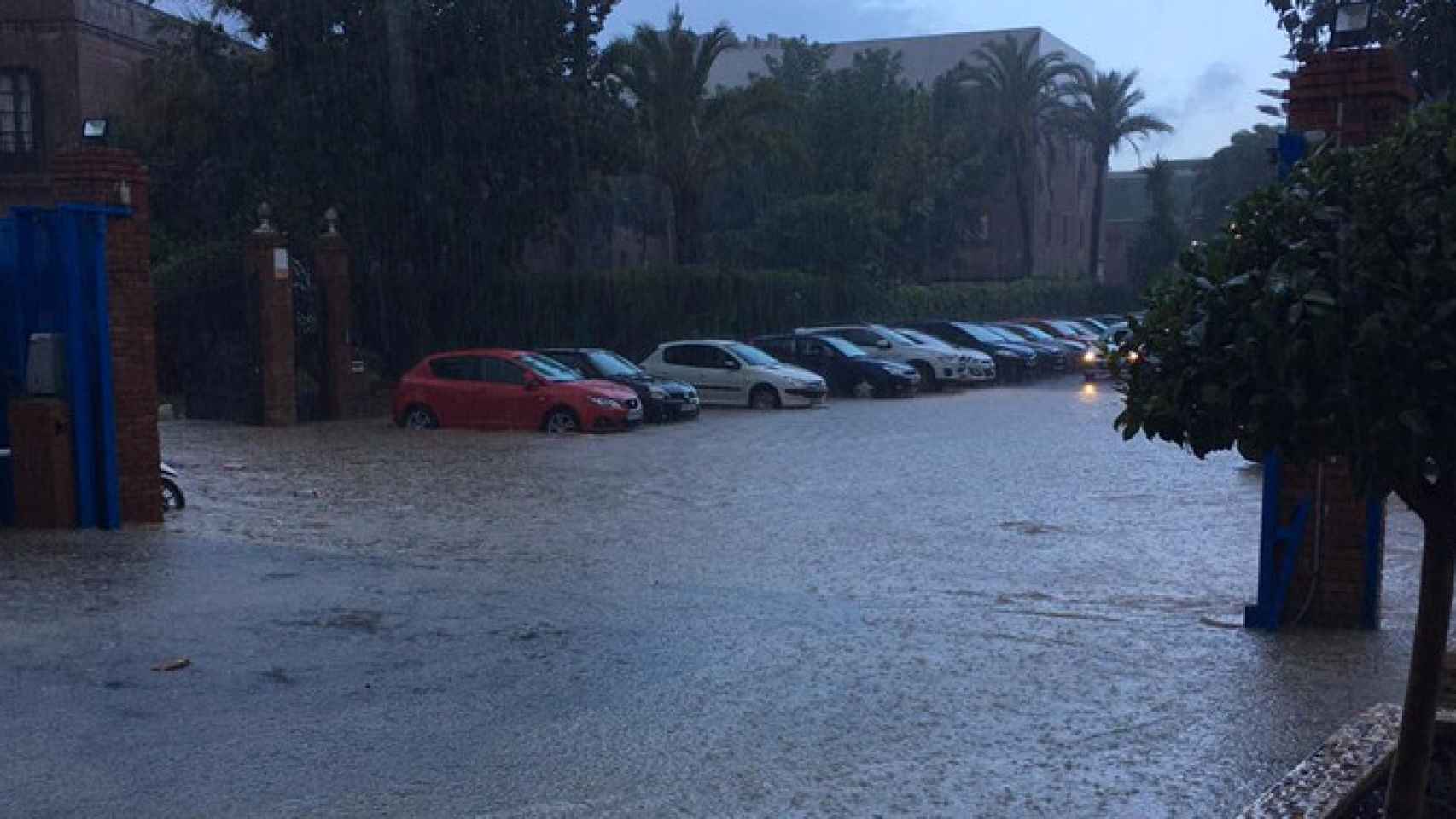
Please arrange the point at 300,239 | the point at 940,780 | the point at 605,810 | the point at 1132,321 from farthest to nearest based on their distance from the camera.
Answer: the point at 300,239, the point at 940,780, the point at 605,810, the point at 1132,321

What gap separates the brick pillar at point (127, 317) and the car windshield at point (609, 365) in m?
13.6

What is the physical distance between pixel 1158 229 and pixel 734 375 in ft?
135

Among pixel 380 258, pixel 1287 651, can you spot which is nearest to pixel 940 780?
pixel 1287 651

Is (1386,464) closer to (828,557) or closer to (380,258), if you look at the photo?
(828,557)

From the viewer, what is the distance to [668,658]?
346 inches

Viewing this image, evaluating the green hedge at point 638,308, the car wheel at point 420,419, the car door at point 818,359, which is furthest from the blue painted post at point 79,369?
the car door at point 818,359

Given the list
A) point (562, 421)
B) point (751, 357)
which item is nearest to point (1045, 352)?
point (751, 357)

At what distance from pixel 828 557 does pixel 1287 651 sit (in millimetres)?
4335

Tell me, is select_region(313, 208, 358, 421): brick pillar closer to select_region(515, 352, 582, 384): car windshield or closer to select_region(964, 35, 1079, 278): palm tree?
select_region(515, 352, 582, 384): car windshield

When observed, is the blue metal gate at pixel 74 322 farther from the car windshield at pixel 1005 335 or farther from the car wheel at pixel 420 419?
the car windshield at pixel 1005 335

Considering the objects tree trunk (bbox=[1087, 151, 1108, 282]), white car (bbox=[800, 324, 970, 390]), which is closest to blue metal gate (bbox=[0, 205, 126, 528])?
white car (bbox=[800, 324, 970, 390])

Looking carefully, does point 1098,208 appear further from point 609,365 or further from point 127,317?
point 127,317

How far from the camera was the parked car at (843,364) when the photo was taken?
33156 millimetres

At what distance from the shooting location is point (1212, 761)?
22.2 ft
